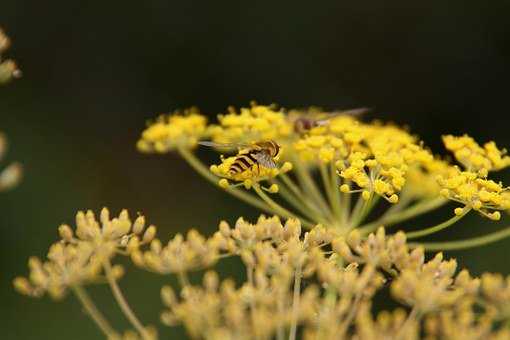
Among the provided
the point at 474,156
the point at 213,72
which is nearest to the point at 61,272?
the point at 474,156

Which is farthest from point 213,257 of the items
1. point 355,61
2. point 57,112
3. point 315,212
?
point 355,61

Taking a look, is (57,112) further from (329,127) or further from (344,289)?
(344,289)

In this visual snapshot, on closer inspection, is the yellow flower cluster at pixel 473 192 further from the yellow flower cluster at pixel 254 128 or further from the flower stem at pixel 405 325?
the flower stem at pixel 405 325

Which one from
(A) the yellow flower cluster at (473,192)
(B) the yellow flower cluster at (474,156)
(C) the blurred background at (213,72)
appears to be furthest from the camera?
(C) the blurred background at (213,72)

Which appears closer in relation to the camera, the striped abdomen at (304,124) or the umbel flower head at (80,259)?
the umbel flower head at (80,259)

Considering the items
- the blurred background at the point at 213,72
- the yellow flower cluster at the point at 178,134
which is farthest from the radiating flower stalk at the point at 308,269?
the blurred background at the point at 213,72

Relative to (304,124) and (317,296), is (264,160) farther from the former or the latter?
(317,296)
